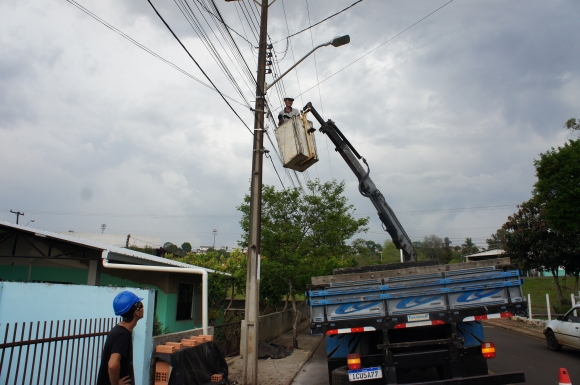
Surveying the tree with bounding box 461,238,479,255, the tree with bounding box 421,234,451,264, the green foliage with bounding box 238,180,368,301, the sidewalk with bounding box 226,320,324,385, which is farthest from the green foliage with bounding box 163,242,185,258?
the tree with bounding box 461,238,479,255

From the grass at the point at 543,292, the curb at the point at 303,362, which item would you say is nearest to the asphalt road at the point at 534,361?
the curb at the point at 303,362

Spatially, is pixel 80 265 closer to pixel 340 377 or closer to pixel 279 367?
pixel 279 367

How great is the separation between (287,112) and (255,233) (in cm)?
288

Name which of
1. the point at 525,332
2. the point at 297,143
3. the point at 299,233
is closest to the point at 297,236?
the point at 299,233

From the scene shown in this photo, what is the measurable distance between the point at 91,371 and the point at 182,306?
8141 millimetres

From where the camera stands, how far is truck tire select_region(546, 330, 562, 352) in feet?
39.0

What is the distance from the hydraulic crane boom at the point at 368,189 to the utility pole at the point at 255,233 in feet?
5.42

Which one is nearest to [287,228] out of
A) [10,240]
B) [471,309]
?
[10,240]

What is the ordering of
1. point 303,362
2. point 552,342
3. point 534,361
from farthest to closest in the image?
point 552,342 < point 303,362 < point 534,361

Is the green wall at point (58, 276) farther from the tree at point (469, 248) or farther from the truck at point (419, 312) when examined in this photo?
the tree at point (469, 248)

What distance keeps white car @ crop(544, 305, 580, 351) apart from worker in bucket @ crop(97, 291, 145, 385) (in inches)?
457

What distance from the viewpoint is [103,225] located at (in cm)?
8356

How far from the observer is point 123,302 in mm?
3492

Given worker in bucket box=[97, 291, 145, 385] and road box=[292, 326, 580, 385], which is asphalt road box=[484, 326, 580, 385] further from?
worker in bucket box=[97, 291, 145, 385]
